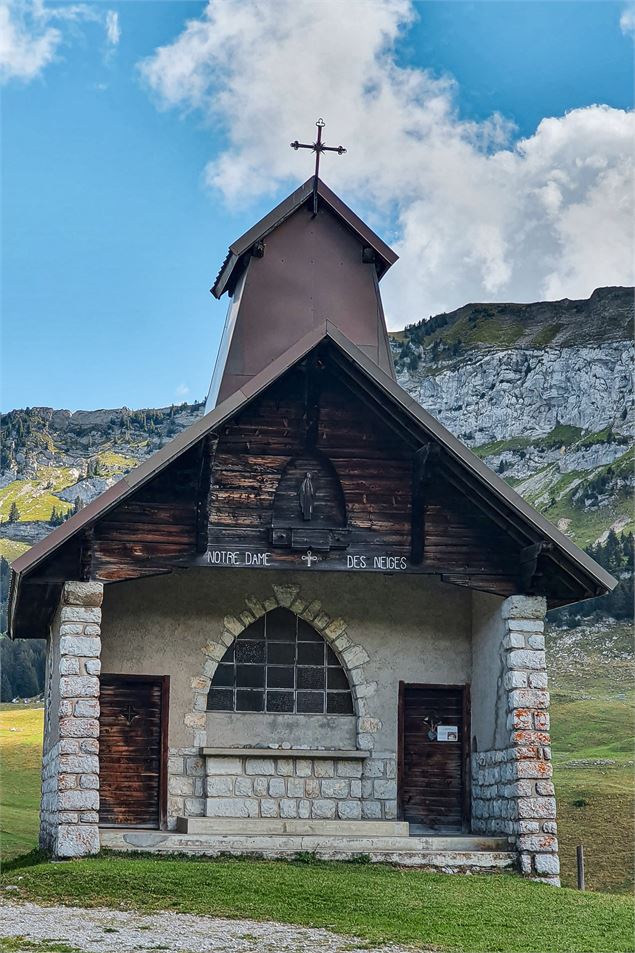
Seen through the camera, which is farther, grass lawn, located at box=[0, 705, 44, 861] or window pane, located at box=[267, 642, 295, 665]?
grass lawn, located at box=[0, 705, 44, 861]

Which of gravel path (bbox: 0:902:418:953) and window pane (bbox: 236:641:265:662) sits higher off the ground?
window pane (bbox: 236:641:265:662)

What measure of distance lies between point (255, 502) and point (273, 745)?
371 centimetres

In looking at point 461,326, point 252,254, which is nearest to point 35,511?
point 461,326

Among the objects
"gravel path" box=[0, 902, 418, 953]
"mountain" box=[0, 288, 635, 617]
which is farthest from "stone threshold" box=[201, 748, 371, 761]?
"mountain" box=[0, 288, 635, 617]

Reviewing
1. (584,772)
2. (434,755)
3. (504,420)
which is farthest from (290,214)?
(504,420)

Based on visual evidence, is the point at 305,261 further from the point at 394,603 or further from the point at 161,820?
the point at 161,820

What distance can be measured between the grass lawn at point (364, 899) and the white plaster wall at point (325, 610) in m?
3.35

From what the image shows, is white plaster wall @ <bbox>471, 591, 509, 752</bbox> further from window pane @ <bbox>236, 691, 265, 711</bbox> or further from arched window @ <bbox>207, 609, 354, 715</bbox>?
window pane @ <bbox>236, 691, 265, 711</bbox>

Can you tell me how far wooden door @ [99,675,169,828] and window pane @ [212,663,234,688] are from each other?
755 millimetres

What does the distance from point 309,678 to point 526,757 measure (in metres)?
3.54

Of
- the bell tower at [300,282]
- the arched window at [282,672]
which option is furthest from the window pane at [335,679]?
the bell tower at [300,282]

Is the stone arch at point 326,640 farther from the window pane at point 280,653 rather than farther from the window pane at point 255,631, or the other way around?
the window pane at point 280,653

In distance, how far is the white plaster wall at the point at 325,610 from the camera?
17438 mm

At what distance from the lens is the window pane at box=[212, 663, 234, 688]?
58.4 ft
